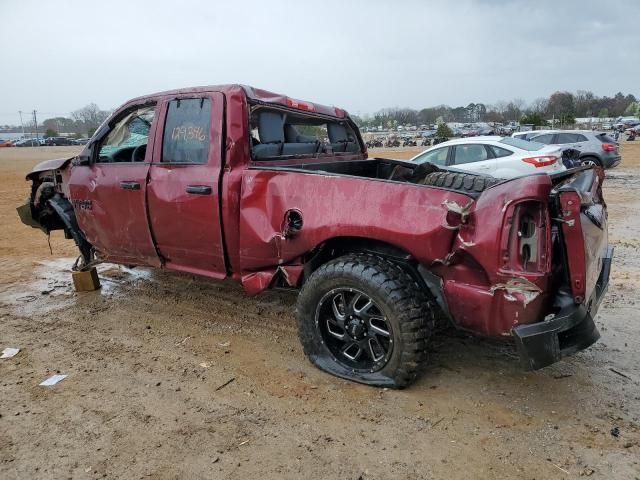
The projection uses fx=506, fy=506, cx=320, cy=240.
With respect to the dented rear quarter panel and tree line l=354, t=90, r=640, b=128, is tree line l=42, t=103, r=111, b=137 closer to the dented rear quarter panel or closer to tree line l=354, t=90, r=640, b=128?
tree line l=354, t=90, r=640, b=128

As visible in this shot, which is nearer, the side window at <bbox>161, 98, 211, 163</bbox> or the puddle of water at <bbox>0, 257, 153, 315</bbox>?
the side window at <bbox>161, 98, 211, 163</bbox>

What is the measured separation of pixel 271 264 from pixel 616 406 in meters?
2.35

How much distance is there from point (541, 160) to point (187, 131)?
26.2 feet

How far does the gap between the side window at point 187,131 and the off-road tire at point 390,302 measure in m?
1.40

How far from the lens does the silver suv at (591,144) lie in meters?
15.6

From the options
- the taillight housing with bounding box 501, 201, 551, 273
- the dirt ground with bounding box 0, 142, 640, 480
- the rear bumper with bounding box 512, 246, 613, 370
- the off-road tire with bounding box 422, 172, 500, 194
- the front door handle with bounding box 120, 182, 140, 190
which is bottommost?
the dirt ground with bounding box 0, 142, 640, 480

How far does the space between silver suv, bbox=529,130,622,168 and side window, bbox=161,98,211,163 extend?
1441cm

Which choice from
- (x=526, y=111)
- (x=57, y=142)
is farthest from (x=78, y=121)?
(x=526, y=111)

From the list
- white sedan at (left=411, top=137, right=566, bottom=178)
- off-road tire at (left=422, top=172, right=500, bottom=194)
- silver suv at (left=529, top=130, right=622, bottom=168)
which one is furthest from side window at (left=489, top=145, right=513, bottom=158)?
silver suv at (left=529, top=130, right=622, bottom=168)

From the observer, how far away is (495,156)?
1021cm

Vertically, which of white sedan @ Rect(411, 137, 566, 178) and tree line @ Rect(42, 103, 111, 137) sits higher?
Answer: tree line @ Rect(42, 103, 111, 137)

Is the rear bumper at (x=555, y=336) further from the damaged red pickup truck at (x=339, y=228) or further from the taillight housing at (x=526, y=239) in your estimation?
the taillight housing at (x=526, y=239)

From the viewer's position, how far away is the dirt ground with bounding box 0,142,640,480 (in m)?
2.56

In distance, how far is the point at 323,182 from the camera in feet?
10.7
